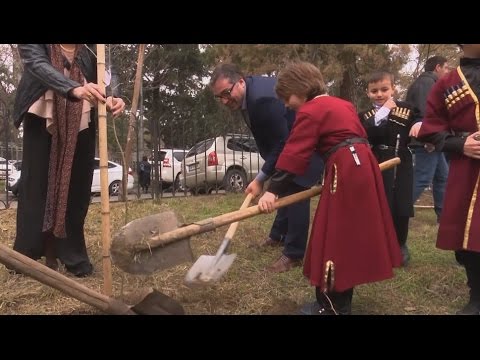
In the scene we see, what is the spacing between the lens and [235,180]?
34.7ft

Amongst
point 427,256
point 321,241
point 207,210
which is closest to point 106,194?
point 321,241

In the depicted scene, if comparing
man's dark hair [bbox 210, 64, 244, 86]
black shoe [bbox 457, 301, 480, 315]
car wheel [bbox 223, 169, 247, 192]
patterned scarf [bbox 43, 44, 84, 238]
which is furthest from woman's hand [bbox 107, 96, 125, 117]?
car wheel [bbox 223, 169, 247, 192]

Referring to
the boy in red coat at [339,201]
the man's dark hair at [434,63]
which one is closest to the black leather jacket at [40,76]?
the boy in red coat at [339,201]

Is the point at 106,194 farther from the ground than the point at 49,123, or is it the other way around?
the point at 49,123

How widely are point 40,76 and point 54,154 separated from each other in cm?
60

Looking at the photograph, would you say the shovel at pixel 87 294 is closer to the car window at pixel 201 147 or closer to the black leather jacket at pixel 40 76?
the black leather jacket at pixel 40 76

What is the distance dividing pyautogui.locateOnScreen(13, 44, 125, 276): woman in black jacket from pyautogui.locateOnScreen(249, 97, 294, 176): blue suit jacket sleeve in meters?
1.20

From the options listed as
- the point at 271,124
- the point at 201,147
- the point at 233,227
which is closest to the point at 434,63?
the point at 271,124

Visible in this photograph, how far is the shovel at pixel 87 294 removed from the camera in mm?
2143

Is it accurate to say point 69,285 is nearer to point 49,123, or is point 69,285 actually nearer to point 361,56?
point 49,123

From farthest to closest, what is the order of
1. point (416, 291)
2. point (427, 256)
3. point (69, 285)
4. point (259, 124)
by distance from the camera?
point (427, 256), point (259, 124), point (416, 291), point (69, 285)

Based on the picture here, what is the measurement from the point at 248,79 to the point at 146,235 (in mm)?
1521

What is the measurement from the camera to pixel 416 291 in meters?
3.20

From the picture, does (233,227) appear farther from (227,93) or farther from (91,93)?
(91,93)
